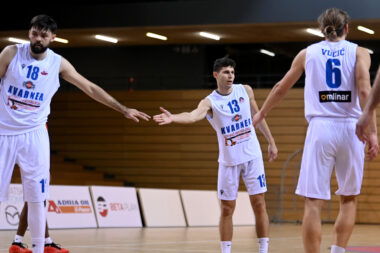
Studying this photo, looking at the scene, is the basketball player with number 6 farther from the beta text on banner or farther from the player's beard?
the beta text on banner

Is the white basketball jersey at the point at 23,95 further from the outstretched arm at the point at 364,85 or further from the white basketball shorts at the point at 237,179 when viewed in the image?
the outstretched arm at the point at 364,85

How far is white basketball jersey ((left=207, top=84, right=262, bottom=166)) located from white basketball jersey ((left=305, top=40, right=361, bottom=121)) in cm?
218

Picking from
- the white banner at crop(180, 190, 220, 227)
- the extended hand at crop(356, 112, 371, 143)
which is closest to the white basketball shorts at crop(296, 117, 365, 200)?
the extended hand at crop(356, 112, 371, 143)

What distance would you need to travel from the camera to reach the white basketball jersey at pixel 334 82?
19.9ft

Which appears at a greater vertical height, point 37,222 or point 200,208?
point 37,222

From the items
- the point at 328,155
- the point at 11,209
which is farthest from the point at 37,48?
the point at 11,209

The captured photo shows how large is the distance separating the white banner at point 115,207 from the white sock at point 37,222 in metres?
9.14

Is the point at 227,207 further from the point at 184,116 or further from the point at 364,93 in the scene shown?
the point at 364,93

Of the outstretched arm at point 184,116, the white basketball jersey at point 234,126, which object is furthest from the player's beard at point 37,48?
the white basketball jersey at point 234,126

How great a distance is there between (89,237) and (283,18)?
9.11 m

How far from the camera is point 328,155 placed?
6031mm

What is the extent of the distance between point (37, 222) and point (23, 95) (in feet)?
3.62

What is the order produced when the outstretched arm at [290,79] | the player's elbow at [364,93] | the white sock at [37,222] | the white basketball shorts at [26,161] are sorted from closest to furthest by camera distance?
Result: the player's elbow at [364,93]
the outstretched arm at [290,79]
the white basketball shorts at [26,161]
the white sock at [37,222]

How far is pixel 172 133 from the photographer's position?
23312 millimetres
